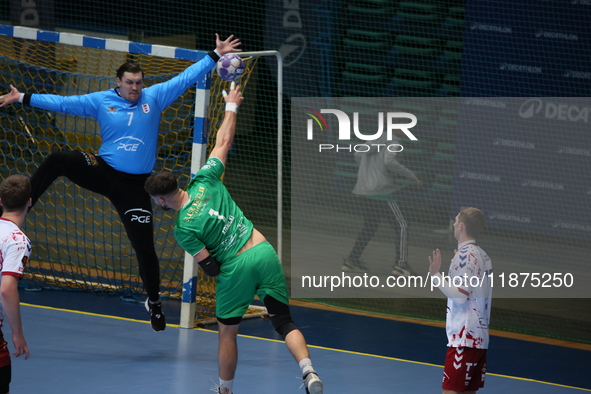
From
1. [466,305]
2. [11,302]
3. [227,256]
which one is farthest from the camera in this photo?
[227,256]

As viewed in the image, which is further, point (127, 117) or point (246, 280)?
point (127, 117)

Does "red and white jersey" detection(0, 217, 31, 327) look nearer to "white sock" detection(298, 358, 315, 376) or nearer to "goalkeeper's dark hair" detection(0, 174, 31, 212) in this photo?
"goalkeeper's dark hair" detection(0, 174, 31, 212)

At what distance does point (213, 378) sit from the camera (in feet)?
21.9

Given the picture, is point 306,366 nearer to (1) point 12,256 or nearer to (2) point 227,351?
(2) point 227,351

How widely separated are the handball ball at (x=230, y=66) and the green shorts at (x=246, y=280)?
2023 mm

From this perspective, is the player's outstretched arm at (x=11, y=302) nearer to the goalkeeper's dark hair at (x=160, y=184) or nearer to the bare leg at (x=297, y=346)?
the goalkeeper's dark hair at (x=160, y=184)

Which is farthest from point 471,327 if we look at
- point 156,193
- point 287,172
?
point 287,172

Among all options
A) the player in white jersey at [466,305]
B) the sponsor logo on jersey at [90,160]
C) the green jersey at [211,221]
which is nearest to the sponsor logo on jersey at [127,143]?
the sponsor logo on jersey at [90,160]

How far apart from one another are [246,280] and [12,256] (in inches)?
68.4

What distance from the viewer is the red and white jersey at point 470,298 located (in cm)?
508

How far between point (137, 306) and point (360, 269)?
3.35m

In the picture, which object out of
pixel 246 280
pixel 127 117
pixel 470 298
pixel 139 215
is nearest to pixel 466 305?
pixel 470 298

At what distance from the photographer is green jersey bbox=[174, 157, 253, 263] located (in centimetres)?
555

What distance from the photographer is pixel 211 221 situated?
558 cm
